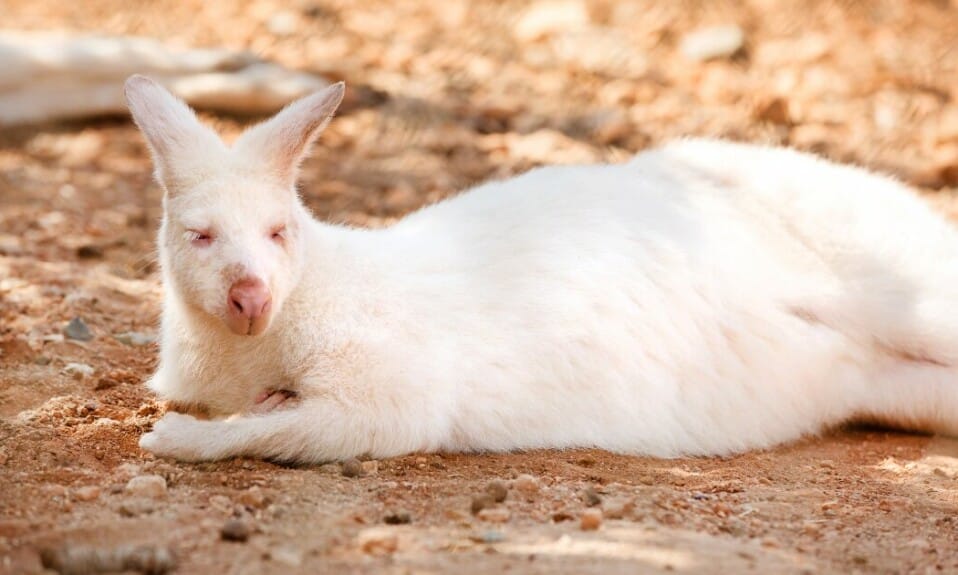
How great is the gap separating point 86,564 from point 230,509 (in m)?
0.60

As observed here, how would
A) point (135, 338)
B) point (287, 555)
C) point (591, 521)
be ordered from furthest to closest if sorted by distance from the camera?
point (135, 338) → point (591, 521) → point (287, 555)

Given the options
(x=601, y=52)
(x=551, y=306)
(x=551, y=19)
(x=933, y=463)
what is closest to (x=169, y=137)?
(x=551, y=306)

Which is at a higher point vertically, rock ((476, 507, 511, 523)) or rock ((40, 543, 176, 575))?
rock ((476, 507, 511, 523))

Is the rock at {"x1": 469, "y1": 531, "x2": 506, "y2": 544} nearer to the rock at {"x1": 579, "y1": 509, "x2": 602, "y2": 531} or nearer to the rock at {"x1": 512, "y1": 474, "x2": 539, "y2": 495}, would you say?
the rock at {"x1": 579, "y1": 509, "x2": 602, "y2": 531}

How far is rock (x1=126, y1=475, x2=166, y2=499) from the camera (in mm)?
3672

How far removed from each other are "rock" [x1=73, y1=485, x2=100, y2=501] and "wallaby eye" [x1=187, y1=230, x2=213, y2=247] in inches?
33.8

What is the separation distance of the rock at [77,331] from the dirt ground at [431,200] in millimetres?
76

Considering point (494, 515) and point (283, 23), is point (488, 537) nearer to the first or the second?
point (494, 515)

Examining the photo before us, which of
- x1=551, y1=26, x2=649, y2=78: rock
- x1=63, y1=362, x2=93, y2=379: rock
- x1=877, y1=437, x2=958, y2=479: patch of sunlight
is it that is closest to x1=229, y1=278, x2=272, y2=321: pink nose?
x1=63, y1=362, x2=93, y2=379: rock

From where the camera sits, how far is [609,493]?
3902 mm

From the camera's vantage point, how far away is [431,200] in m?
7.62

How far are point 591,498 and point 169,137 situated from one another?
184 cm

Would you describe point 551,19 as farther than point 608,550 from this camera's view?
Yes

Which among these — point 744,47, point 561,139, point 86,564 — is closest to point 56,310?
point 86,564
